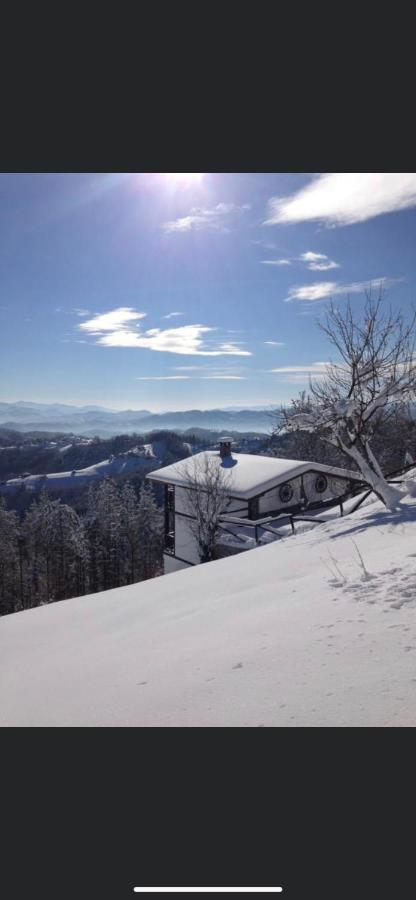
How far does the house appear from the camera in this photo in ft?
64.6

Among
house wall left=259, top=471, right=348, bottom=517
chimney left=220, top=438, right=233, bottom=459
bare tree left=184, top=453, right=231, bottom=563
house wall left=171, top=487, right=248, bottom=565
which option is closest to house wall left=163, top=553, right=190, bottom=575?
house wall left=171, top=487, right=248, bottom=565

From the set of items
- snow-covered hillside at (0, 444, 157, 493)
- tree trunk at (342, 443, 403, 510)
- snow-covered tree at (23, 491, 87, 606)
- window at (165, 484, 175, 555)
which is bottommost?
snow-covered tree at (23, 491, 87, 606)

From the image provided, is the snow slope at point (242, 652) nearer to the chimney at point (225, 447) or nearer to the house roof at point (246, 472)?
the house roof at point (246, 472)

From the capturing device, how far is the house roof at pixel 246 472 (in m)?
19.4

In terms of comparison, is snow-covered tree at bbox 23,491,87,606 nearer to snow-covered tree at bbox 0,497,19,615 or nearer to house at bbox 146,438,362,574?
snow-covered tree at bbox 0,497,19,615

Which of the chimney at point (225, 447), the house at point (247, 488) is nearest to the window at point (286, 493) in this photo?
the house at point (247, 488)

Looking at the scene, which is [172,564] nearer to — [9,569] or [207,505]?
[207,505]

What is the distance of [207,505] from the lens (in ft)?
64.3

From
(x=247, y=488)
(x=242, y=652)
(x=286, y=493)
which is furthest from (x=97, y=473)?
(x=242, y=652)

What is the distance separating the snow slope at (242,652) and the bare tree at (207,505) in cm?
1294

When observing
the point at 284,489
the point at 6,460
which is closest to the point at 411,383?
the point at 284,489

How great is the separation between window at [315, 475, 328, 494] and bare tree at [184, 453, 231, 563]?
4809mm

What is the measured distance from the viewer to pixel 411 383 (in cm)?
989

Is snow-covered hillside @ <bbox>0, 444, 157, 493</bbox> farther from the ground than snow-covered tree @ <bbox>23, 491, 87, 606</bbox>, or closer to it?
farther from the ground
